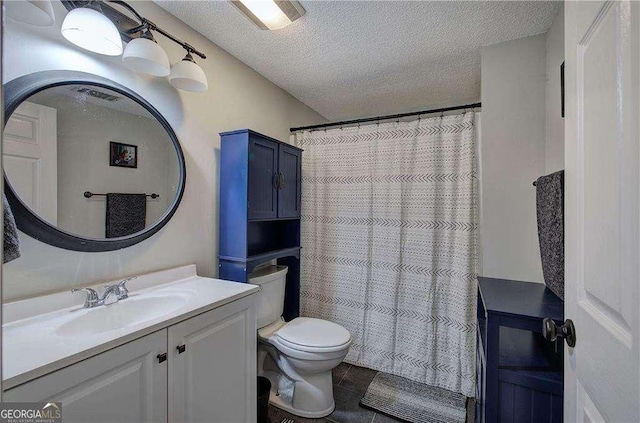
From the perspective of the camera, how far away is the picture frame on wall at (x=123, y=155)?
52.7 inches

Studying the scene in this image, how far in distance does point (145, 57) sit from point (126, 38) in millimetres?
235

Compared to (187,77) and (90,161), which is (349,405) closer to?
(90,161)

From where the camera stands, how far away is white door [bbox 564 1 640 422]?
0.51 meters

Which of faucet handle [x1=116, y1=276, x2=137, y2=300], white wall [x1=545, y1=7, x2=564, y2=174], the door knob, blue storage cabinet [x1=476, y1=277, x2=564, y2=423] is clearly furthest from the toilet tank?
white wall [x1=545, y1=7, x2=564, y2=174]

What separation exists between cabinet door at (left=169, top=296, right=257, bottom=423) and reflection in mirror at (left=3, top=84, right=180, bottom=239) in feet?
1.99

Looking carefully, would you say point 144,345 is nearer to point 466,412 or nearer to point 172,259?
point 172,259

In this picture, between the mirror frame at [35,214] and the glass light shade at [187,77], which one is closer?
the mirror frame at [35,214]

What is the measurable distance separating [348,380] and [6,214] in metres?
2.09

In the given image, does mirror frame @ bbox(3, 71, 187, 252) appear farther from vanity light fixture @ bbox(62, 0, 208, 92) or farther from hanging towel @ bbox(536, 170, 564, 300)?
hanging towel @ bbox(536, 170, 564, 300)

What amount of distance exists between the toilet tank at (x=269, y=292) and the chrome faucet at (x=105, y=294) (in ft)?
2.31

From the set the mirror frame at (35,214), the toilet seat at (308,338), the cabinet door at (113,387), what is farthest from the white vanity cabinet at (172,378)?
the mirror frame at (35,214)

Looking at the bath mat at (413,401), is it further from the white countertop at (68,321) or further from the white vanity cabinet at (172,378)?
the white countertop at (68,321)

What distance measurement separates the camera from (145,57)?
1.27 m

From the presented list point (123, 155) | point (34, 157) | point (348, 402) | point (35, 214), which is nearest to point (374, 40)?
point (123, 155)
